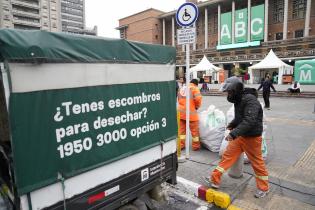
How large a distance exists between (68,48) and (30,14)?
7763cm

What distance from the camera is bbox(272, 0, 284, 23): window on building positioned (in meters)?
39.3

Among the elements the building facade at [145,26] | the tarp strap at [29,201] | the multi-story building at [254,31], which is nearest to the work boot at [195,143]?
the tarp strap at [29,201]

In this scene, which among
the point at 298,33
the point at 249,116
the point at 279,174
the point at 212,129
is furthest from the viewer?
the point at 298,33

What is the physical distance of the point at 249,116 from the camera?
3.33m

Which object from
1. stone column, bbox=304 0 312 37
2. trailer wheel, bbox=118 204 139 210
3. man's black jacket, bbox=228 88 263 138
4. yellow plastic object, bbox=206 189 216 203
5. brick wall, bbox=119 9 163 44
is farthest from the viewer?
brick wall, bbox=119 9 163 44

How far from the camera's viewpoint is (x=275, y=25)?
39719 mm

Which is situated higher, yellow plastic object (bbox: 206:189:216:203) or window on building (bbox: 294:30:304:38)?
window on building (bbox: 294:30:304:38)

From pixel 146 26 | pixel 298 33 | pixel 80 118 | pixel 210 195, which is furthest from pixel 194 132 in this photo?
pixel 146 26

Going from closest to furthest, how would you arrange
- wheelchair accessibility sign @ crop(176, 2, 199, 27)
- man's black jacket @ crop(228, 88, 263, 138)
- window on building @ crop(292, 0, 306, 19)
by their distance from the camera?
1. man's black jacket @ crop(228, 88, 263, 138)
2. wheelchair accessibility sign @ crop(176, 2, 199, 27)
3. window on building @ crop(292, 0, 306, 19)

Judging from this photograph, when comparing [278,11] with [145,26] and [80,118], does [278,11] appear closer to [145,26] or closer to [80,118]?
[145,26]

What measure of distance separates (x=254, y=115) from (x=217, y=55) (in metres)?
41.6

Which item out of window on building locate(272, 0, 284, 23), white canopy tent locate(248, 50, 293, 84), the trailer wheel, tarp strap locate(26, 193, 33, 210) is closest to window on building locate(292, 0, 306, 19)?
window on building locate(272, 0, 284, 23)

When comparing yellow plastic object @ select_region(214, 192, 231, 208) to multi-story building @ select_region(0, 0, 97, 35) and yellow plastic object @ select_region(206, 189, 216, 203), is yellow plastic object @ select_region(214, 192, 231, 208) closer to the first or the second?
yellow plastic object @ select_region(206, 189, 216, 203)

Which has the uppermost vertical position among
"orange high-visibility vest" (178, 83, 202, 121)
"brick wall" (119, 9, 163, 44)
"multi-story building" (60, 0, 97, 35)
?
"multi-story building" (60, 0, 97, 35)
